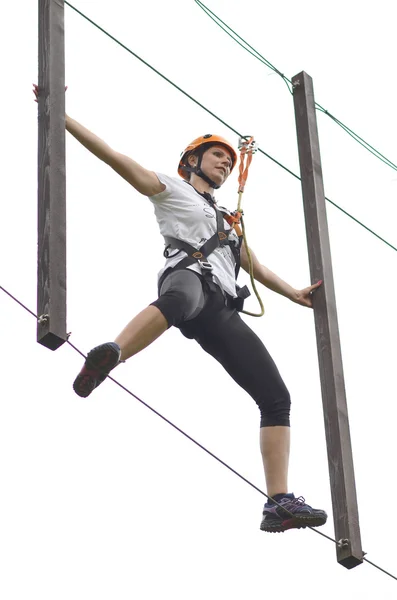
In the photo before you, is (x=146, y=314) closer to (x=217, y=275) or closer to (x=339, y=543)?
(x=217, y=275)

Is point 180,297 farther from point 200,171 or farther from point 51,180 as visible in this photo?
point 200,171

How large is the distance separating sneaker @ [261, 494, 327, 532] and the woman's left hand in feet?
4.81

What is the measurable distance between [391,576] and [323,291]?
5.81 feet

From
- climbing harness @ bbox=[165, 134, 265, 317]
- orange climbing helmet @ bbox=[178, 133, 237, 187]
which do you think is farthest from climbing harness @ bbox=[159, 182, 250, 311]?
orange climbing helmet @ bbox=[178, 133, 237, 187]

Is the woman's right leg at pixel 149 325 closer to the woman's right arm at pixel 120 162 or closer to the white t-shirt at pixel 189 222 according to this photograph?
the white t-shirt at pixel 189 222

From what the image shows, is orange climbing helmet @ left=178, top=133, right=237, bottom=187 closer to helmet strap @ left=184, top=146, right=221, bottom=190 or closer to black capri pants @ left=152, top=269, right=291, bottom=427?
helmet strap @ left=184, top=146, right=221, bottom=190

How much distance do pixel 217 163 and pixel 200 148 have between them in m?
0.15

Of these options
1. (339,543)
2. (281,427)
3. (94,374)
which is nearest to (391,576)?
(339,543)

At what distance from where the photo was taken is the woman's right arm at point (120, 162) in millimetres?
6938

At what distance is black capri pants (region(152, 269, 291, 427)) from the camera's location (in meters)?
7.19

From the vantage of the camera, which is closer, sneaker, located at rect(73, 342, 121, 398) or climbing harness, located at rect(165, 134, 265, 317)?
sneaker, located at rect(73, 342, 121, 398)

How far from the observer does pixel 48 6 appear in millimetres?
7121

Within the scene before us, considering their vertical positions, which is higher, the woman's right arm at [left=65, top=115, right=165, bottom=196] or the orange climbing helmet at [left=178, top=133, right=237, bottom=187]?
the orange climbing helmet at [left=178, top=133, right=237, bottom=187]

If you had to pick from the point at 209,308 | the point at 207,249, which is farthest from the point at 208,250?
the point at 209,308
